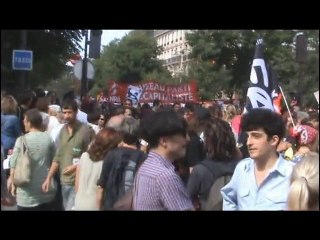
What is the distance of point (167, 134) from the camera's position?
12.3ft

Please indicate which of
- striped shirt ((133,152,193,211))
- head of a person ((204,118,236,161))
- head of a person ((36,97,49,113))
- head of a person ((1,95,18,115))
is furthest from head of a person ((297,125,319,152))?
head of a person ((1,95,18,115))

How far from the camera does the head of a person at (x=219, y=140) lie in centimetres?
473

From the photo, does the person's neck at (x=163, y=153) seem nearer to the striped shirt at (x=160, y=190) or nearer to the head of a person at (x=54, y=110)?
the striped shirt at (x=160, y=190)

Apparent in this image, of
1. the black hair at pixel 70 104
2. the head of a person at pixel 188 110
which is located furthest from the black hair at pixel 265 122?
the black hair at pixel 70 104

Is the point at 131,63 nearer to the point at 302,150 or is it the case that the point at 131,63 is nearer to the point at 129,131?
the point at 129,131

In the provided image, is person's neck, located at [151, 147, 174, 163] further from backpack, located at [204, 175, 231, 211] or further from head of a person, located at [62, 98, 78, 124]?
head of a person, located at [62, 98, 78, 124]

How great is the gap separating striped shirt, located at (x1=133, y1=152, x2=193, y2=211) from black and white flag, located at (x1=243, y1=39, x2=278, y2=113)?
0.67 meters

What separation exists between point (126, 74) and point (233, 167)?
87cm

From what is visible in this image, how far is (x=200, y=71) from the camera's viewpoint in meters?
3.95

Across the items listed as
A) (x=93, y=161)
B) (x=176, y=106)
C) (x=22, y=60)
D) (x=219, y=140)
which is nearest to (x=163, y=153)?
(x=176, y=106)

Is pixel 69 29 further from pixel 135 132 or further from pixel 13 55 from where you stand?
pixel 135 132

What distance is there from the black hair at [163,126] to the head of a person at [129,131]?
2.10ft

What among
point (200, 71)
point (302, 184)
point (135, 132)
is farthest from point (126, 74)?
point (302, 184)

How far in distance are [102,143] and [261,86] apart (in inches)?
38.2
